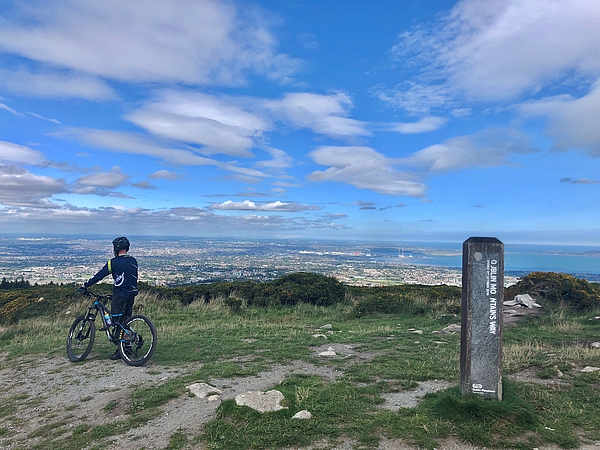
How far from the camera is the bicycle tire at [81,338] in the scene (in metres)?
7.70

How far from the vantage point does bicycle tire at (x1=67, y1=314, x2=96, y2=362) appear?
303 inches

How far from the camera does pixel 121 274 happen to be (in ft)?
24.4

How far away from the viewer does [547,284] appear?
1469cm

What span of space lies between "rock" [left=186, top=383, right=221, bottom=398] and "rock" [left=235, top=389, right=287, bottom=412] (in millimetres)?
798

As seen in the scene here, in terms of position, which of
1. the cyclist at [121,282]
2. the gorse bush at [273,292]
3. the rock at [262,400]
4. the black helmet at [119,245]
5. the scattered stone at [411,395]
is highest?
the black helmet at [119,245]

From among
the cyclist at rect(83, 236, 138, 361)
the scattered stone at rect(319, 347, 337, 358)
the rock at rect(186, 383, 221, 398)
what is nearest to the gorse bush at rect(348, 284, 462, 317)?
the scattered stone at rect(319, 347, 337, 358)

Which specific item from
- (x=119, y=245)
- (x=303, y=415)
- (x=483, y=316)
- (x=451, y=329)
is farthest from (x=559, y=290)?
(x=119, y=245)

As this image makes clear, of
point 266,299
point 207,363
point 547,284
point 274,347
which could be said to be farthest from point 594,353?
point 266,299

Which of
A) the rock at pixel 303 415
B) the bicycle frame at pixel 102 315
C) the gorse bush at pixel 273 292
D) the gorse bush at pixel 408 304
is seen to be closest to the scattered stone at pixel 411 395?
the rock at pixel 303 415

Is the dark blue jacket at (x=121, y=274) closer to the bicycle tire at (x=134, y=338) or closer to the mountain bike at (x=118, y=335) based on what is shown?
the mountain bike at (x=118, y=335)

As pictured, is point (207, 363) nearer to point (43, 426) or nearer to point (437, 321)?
point (43, 426)

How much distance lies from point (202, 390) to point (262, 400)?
120cm

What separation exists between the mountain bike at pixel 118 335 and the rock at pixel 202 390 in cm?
207

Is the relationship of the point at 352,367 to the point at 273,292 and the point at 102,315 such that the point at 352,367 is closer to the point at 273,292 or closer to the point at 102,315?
the point at 102,315
